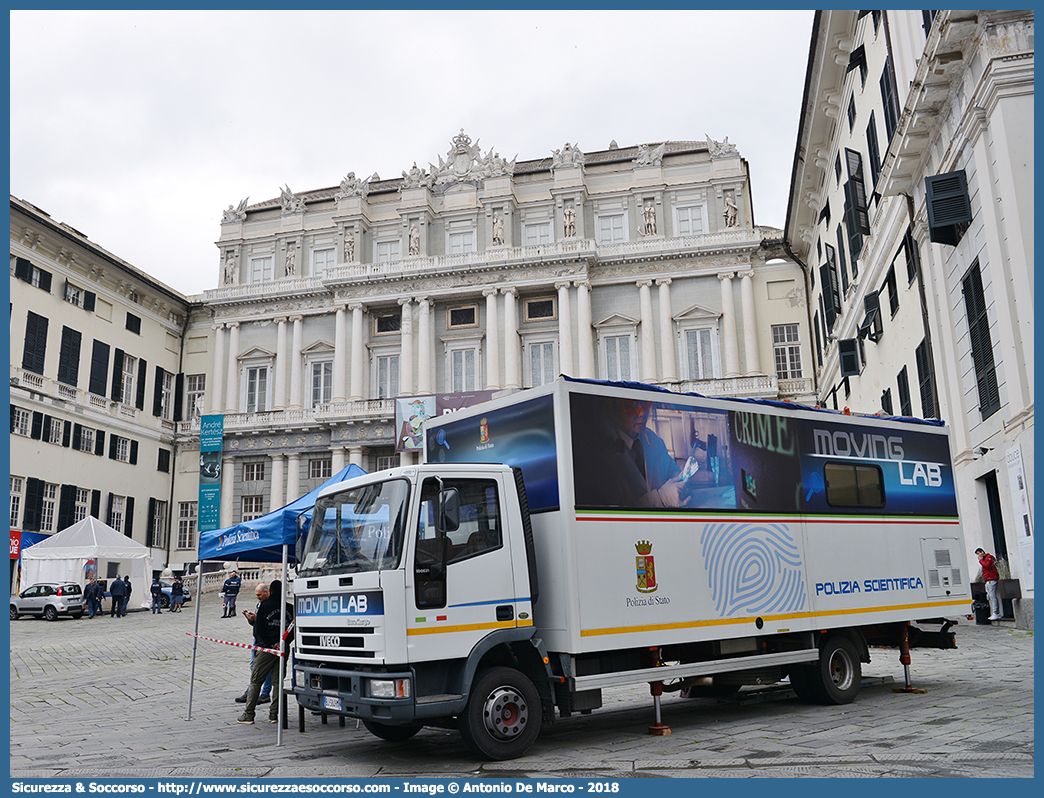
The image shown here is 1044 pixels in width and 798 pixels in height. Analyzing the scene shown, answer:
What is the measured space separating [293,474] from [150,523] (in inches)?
299

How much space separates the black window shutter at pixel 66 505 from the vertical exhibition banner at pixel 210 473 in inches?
209

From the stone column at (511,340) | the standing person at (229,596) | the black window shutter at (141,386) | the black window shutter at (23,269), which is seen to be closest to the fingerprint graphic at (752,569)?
the standing person at (229,596)

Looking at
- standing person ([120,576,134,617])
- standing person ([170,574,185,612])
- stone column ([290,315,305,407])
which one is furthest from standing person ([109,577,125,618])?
stone column ([290,315,305,407])

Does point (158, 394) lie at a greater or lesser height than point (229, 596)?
greater

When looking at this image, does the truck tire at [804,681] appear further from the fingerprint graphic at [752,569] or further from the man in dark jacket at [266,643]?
the man in dark jacket at [266,643]

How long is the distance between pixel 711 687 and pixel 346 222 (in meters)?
40.3

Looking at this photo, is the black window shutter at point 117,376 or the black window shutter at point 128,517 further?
the black window shutter at point 117,376

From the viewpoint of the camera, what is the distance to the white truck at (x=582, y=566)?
312 inches

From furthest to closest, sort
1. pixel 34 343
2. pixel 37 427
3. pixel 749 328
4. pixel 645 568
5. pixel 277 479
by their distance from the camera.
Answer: pixel 277 479 → pixel 749 328 → pixel 34 343 → pixel 37 427 → pixel 645 568

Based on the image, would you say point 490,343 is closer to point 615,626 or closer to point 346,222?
point 346,222

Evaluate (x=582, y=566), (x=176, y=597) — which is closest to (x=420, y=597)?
(x=582, y=566)

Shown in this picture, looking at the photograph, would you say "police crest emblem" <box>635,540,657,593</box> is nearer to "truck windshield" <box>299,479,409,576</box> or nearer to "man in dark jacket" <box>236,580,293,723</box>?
"truck windshield" <box>299,479,409,576</box>

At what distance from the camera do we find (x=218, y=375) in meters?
47.1

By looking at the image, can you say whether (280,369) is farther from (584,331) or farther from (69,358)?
(584,331)
